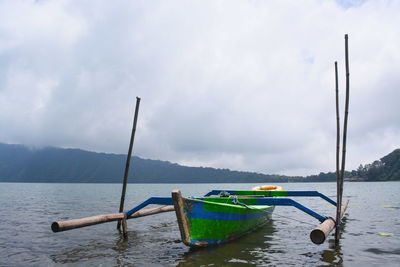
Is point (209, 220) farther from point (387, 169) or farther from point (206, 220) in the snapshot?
point (387, 169)

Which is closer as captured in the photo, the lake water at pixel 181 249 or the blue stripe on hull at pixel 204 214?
the lake water at pixel 181 249

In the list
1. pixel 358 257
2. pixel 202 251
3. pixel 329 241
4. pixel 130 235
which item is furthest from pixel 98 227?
pixel 358 257

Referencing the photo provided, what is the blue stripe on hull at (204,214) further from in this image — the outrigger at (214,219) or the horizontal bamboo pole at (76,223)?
the horizontal bamboo pole at (76,223)

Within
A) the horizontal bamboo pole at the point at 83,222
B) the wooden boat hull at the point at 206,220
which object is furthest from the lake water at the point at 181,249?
the horizontal bamboo pole at the point at 83,222

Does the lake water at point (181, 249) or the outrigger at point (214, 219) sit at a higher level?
the outrigger at point (214, 219)

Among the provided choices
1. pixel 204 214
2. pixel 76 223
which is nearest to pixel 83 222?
pixel 76 223

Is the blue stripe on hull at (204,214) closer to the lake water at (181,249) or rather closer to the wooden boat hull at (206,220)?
the wooden boat hull at (206,220)

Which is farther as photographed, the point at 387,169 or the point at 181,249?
the point at 387,169

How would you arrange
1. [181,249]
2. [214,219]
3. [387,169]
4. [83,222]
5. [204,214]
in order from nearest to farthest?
[204,214], [214,219], [83,222], [181,249], [387,169]

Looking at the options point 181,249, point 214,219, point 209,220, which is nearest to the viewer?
point 209,220

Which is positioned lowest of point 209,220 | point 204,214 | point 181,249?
point 181,249

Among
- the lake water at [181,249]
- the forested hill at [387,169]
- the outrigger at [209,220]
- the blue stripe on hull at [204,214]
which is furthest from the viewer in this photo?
the forested hill at [387,169]

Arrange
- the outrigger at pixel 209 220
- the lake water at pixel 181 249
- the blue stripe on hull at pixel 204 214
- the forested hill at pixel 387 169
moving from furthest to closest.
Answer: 1. the forested hill at pixel 387 169
2. the blue stripe on hull at pixel 204 214
3. the lake water at pixel 181 249
4. the outrigger at pixel 209 220

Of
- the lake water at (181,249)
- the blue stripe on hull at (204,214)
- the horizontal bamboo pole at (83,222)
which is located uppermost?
the blue stripe on hull at (204,214)
